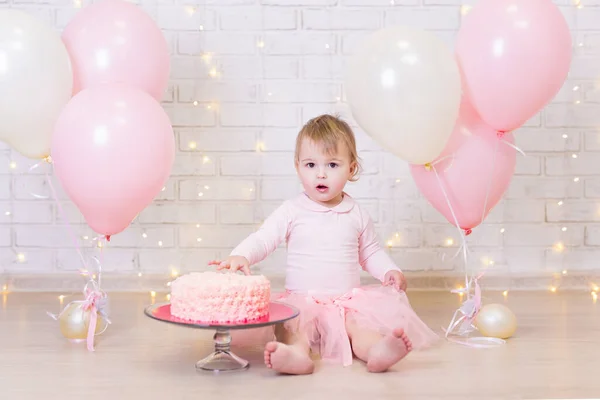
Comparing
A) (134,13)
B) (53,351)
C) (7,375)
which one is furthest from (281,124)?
(7,375)

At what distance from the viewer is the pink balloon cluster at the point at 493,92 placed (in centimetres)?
200

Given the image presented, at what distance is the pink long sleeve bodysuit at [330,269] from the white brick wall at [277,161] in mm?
784

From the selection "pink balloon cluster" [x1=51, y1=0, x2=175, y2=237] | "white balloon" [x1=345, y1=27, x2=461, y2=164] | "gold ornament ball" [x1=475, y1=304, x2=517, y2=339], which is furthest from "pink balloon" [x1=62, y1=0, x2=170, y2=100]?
"gold ornament ball" [x1=475, y1=304, x2=517, y2=339]

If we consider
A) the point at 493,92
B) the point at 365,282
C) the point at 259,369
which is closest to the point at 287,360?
the point at 259,369

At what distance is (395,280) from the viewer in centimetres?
217

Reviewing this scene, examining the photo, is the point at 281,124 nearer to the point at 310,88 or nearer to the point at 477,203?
the point at 310,88

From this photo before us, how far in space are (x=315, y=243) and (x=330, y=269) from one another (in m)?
0.09

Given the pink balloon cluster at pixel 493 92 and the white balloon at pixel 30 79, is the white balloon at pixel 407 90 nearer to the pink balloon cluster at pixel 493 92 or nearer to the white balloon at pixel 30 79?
the pink balloon cluster at pixel 493 92

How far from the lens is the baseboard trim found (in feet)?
10.0

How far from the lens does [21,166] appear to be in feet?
9.96

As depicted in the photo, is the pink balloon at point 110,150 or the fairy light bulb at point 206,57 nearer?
the pink balloon at point 110,150

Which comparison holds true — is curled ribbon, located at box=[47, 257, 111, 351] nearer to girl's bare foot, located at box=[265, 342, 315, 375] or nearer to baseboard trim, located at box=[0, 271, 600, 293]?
girl's bare foot, located at box=[265, 342, 315, 375]

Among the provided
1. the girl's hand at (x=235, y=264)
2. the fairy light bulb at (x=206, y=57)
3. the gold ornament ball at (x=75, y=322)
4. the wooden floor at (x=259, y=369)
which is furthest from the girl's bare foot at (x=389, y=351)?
the fairy light bulb at (x=206, y=57)

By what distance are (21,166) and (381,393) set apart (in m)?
1.94
